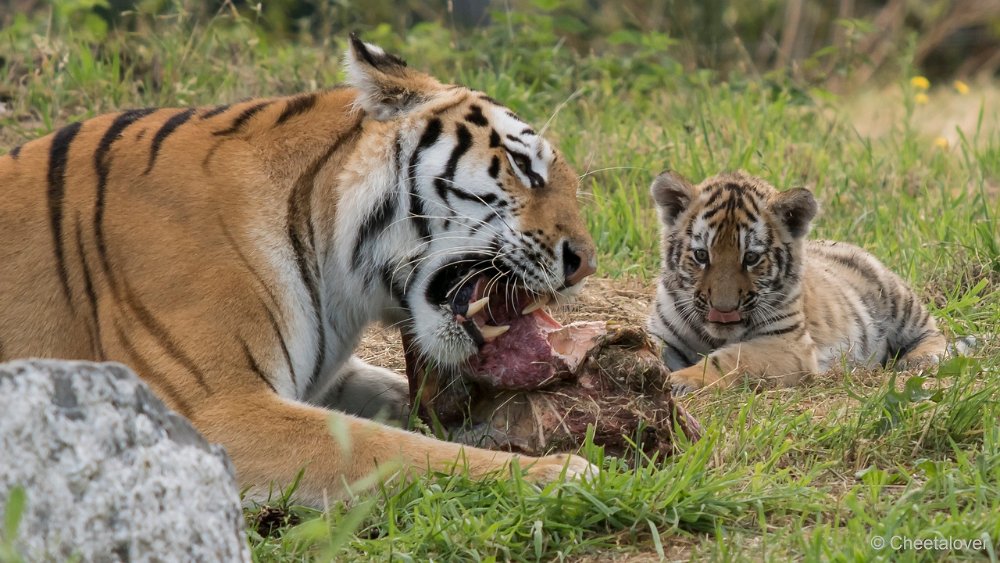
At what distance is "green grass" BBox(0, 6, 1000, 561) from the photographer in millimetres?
2768

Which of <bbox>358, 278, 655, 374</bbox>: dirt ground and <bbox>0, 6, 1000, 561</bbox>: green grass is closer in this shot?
<bbox>0, 6, 1000, 561</bbox>: green grass

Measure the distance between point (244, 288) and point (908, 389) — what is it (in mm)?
1849

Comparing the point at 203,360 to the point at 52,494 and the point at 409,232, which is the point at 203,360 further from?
the point at 52,494

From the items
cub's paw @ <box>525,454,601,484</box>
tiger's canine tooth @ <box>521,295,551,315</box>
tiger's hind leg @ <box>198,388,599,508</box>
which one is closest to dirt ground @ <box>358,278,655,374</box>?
tiger's canine tooth @ <box>521,295,551,315</box>

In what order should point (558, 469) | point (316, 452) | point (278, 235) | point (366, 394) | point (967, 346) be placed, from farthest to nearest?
1. point (967, 346)
2. point (366, 394)
3. point (278, 235)
4. point (316, 452)
5. point (558, 469)

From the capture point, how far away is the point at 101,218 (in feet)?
11.2

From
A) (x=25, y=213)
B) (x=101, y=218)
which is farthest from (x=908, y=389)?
(x=25, y=213)

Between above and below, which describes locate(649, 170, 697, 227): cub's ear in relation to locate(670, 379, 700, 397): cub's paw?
above

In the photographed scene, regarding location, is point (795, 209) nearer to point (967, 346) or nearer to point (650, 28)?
point (967, 346)

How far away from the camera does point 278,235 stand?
3.43 meters

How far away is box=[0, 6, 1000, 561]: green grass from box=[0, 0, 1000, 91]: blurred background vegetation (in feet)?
0.32

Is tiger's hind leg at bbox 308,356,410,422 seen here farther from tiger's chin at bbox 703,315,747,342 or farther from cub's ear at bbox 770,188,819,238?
cub's ear at bbox 770,188,819,238

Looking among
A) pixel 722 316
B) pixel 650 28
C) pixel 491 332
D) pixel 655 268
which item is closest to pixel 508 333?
pixel 491 332

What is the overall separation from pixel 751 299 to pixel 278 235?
217cm
